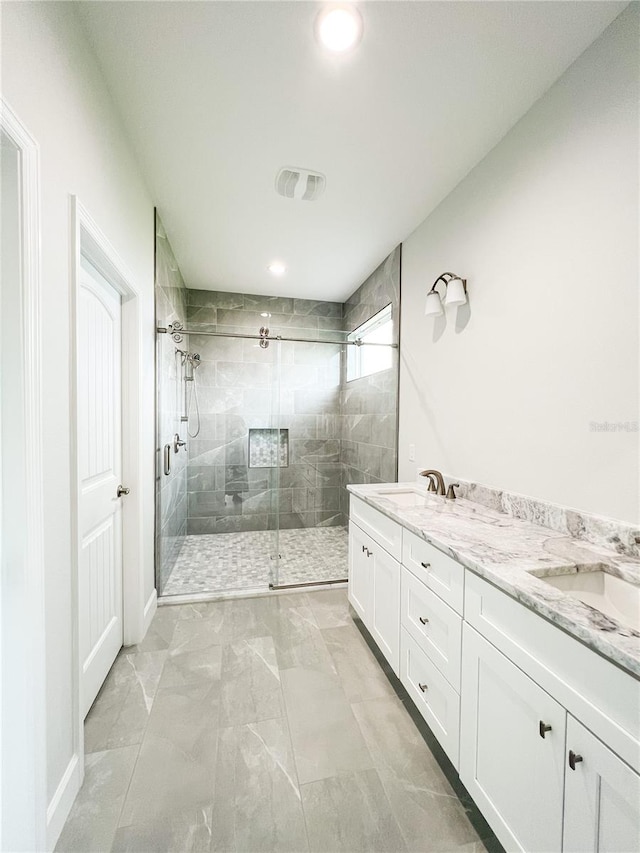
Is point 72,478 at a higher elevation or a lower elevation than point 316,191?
lower

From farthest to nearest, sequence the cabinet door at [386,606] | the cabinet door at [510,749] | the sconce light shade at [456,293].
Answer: the sconce light shade at [456,293] → the cabinet door at [386,606] → the cabinet door at [510,749]

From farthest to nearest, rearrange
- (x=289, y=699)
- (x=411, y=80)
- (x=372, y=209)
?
(x=372, y=209) < (x=289, y=699) < (x=411, y=80)

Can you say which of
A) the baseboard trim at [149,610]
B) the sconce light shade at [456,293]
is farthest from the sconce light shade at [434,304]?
the baseboard trim at [149,610]

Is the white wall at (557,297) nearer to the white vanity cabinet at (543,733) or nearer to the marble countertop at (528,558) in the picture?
the marble countertop at (528,558)

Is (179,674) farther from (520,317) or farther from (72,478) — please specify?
(520,317)

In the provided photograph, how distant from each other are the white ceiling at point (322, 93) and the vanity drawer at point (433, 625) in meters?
2.12

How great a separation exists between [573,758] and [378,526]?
116 centimetres

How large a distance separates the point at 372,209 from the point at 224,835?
10.3ft

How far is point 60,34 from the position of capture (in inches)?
42.3

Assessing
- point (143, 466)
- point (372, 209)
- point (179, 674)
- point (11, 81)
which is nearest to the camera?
point (11, 81)

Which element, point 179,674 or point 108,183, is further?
point 179,674

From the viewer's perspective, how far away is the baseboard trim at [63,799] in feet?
3.34

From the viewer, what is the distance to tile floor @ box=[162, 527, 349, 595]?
271 centimetres

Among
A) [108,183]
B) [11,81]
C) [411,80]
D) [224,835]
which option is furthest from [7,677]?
[411,80]
